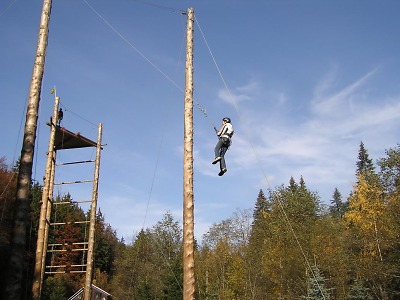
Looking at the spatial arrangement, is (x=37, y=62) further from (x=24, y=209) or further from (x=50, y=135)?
(x=50, y=135)

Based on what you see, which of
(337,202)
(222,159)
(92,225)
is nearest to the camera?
(222,159)

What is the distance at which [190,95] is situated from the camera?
28.3 feet

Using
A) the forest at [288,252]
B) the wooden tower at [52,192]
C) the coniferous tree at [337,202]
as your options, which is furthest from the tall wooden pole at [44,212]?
the coniferous tree at [337,202]

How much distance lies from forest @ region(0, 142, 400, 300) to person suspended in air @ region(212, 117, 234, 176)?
33.0 ft

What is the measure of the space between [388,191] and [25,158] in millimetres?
25272

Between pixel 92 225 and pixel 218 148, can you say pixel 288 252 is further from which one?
pixel 218 148

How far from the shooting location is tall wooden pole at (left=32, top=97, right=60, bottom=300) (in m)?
13.7

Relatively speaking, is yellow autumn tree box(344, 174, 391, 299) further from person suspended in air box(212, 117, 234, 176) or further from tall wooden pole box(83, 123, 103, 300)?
person suspended in air box(212, 117, 234, 176)

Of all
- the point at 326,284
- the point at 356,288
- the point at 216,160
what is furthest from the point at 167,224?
the point at 216,160

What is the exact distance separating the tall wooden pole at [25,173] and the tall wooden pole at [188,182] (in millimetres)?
3010

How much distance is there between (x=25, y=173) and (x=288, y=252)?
2454 cm

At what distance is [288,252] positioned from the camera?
28766 mm

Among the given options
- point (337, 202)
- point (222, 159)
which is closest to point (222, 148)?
point (222, 159)

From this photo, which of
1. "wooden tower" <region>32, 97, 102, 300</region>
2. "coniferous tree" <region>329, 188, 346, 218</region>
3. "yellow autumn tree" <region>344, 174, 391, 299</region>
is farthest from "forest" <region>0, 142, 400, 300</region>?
"coniferous tree" <region>329, 188, 346, 218</region>
